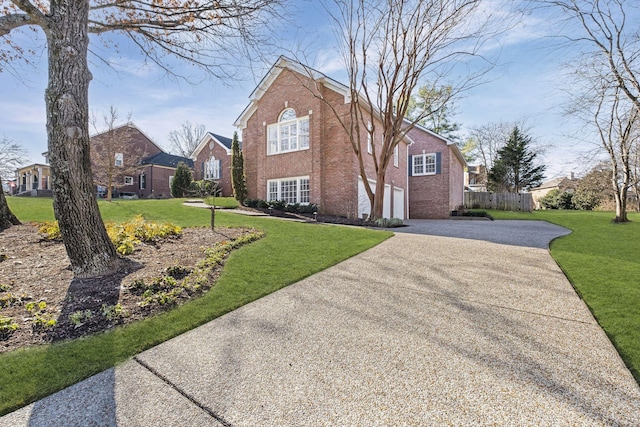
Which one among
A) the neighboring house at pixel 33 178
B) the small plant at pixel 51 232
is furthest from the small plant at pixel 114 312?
the neighboring house at pixel 33 178

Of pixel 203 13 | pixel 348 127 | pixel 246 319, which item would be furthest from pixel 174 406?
pixel 348 127

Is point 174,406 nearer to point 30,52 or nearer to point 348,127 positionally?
point 30,52

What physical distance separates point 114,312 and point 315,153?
11.6m

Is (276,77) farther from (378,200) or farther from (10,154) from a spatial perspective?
(10,154)

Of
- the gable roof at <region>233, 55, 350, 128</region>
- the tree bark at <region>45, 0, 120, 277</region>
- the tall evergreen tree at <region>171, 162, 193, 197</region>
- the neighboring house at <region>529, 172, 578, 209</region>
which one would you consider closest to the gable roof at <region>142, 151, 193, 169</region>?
the tall evergreen tree at <region>171, 162, 193, 197</region>

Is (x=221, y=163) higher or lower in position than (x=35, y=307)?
higher

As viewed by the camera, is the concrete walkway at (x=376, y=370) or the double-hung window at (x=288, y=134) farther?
the double-hung window at (x=288, y=134)

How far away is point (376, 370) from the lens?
233cm

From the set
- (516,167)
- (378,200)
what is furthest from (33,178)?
(516,167)

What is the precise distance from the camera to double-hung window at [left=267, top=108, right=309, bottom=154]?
572 inches

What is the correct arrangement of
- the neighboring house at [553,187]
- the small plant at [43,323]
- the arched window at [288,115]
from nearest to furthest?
the small plant at [43,323] → the arched window at [288,115] → the neighboring house at [553,187]

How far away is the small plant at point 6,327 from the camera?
2762mm

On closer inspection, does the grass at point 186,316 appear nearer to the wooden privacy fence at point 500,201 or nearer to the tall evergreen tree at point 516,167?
the wooden privacy fence at point 500,201

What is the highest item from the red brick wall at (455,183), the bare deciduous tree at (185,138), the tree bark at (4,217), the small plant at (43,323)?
the bare deciduous tree at (185,138)
